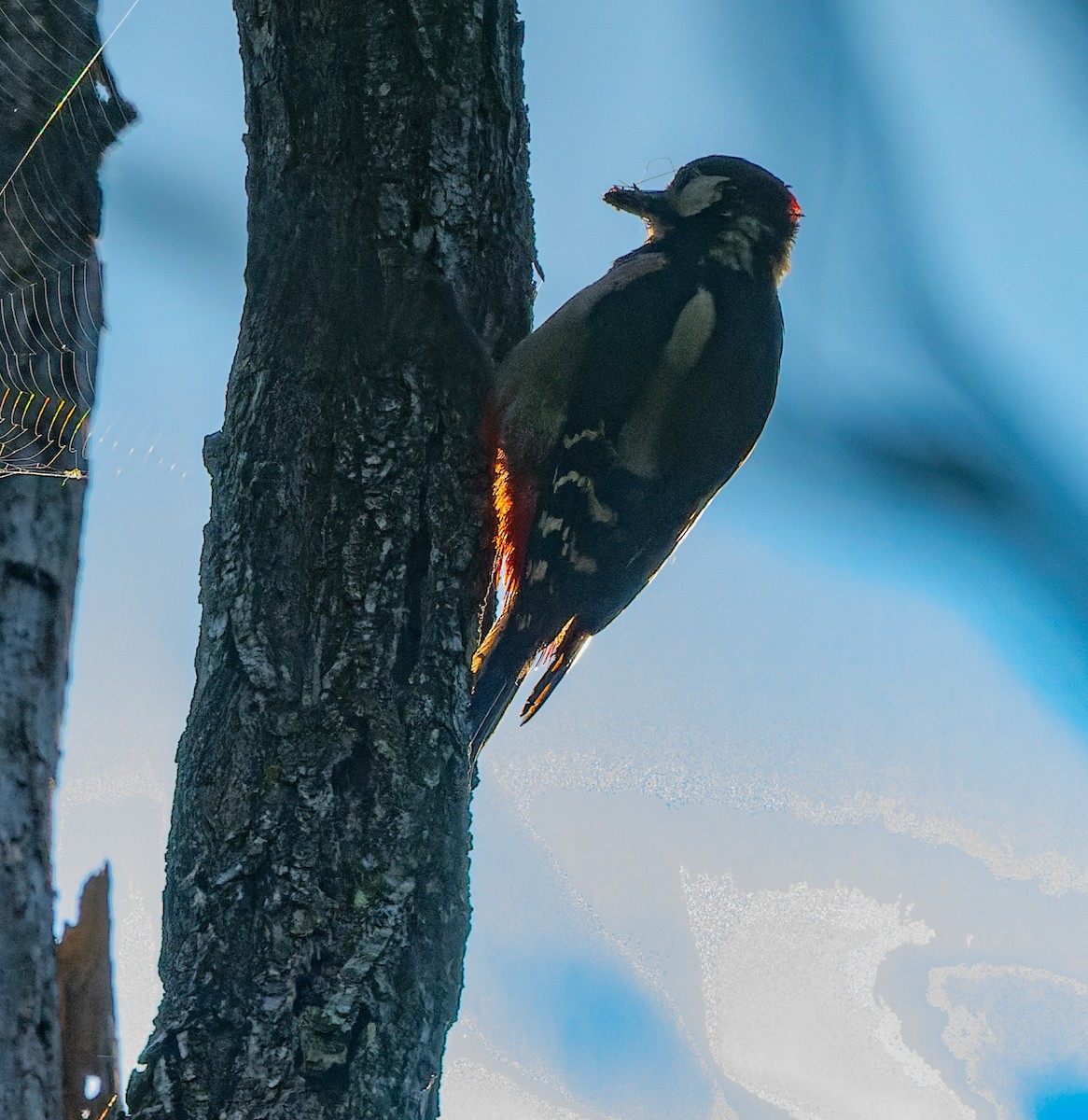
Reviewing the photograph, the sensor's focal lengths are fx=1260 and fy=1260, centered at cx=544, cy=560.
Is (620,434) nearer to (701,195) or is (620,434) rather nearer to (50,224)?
(701,195)

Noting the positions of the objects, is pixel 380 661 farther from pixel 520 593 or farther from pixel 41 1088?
pixel 520 593

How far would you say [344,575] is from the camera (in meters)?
1.69

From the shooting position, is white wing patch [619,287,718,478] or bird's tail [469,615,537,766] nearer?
bird's tail [469,615,537,766]

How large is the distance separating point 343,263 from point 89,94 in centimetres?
84

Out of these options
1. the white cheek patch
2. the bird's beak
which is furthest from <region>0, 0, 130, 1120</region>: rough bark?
the white cheek patch

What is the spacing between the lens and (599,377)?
252cm

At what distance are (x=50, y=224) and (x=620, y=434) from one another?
1.13 metres

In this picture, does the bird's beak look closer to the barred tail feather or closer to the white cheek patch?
the white cheek patch

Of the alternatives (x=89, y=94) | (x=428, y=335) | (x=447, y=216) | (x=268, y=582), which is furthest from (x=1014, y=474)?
(x=89, y=94)

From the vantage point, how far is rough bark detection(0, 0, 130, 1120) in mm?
1357

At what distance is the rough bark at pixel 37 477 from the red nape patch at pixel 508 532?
66 cm

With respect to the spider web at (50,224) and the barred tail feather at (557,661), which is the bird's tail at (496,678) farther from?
the spider web at (50,224)

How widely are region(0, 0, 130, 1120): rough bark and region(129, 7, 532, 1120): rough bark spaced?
0.16 meters

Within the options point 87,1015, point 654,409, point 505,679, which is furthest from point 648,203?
point 87,1015
